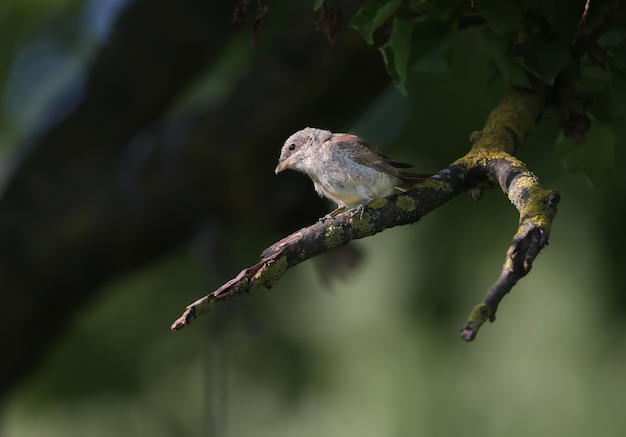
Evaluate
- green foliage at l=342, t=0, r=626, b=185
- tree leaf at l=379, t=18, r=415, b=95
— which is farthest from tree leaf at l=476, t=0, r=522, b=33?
tree leaf at l=379, t=18, r=415, b=95

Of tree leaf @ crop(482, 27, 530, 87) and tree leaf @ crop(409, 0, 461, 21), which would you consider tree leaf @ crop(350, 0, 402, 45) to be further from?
tree leaf @ crop(482, 27, 530, 87)

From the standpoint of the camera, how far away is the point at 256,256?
4887 mm

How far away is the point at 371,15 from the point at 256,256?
289 centimetres

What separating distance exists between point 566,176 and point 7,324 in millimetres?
2664

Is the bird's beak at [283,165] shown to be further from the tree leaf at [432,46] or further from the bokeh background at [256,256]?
the bokeh background at [256,256]

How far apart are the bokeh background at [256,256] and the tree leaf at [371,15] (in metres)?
1.69

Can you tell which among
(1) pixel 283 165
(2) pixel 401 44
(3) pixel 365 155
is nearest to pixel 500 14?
(2) pixel 401 44

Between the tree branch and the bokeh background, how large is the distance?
1.64 meters

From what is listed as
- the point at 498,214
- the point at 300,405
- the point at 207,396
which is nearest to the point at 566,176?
the point at 498,214

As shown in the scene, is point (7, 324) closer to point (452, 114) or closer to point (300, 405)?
point (300, 405)

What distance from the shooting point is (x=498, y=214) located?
14.2ft

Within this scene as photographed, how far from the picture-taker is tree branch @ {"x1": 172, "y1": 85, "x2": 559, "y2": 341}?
153 centimetres

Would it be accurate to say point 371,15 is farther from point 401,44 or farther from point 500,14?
point 500,14

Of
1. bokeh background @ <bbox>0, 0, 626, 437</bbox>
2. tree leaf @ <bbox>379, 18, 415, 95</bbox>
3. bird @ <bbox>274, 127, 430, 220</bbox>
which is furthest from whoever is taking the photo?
bokeh background @ <bbox>0, 0, 626, 437</bbox>
